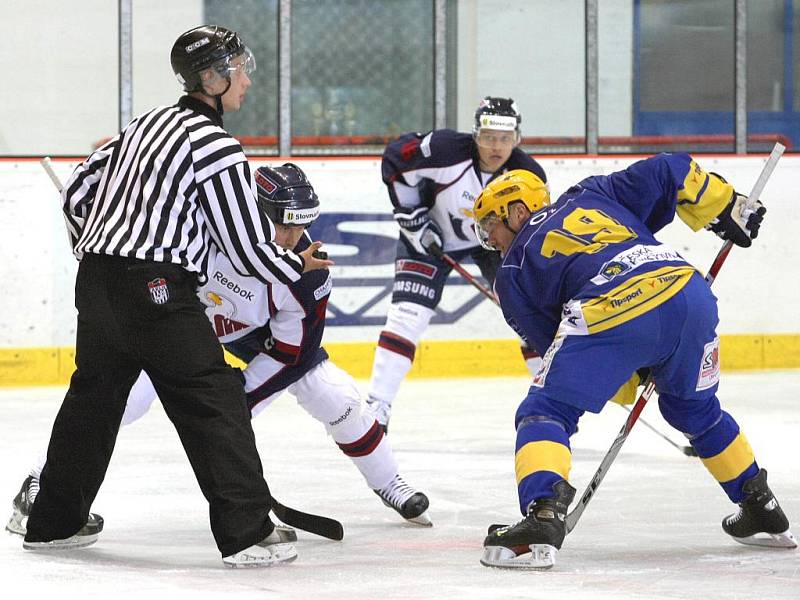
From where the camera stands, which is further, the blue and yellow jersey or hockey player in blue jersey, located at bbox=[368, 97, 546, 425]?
hockey player in blue jersey, located at bbox=[368, 97, 546, 425]

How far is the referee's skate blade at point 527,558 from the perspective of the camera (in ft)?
9.67

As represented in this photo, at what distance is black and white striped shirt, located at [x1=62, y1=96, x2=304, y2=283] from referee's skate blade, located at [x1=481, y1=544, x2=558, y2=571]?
0.68 meters

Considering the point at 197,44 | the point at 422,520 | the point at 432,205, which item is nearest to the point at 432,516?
the point at 422,520

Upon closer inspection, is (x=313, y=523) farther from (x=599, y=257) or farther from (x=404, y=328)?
(x=404, y=328)

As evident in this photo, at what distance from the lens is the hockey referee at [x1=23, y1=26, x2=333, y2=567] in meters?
2.97

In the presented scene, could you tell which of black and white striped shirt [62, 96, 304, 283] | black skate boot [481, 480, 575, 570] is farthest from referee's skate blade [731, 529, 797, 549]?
black and white striped shirt [62, 96, 304, 283]

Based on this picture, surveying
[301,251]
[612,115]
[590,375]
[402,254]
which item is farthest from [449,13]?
[590,375]

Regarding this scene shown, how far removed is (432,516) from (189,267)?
1.06m

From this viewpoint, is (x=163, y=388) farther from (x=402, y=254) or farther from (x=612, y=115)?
(x=612, y=115)

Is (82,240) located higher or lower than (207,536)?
higher

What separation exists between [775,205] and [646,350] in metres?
4.35

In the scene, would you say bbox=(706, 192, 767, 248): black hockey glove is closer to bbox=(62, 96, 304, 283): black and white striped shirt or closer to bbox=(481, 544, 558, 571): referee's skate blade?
bbox=(481, 544, 558, 571): referee's skate blade

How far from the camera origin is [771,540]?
10.6 feet

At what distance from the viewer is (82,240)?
306cm
